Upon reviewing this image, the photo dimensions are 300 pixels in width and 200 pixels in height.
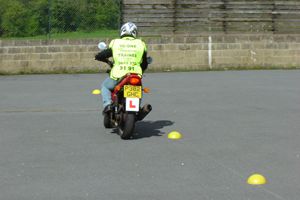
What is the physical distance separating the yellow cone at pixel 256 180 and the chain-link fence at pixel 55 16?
15.6m

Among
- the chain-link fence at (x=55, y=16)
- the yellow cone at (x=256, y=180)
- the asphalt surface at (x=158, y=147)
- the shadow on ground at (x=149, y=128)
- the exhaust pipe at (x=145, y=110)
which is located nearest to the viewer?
the asphalt surface at (x=158, y=147)

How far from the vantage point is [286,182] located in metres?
6.83

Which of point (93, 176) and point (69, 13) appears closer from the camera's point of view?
point (93, 176)

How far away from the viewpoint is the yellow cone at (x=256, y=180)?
6.71 meters

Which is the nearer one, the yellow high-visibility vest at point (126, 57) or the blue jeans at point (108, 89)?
the yellow high-visibility vest at point (126, 57)

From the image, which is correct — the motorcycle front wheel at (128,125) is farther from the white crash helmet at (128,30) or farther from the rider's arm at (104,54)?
the white crash helmet at (128,30)

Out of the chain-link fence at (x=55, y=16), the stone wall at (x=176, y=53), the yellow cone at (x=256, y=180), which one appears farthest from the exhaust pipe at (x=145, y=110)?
the chain-link fence at (x=55, y=16)

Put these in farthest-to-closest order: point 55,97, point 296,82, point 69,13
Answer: point 69,13
point 296,82
point 55,97

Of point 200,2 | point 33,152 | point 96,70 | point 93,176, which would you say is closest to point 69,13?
point 96,70

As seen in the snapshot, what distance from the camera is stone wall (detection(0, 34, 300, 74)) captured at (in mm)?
19609

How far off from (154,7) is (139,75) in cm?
1628

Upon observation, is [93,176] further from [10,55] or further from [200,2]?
[200,2]

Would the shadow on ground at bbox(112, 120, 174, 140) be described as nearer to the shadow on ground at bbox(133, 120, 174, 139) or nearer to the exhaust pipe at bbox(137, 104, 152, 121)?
the shadow on ground at bbox(133, 120, 174, 139)

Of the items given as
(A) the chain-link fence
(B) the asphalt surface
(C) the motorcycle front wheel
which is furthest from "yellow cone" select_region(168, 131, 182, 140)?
(A) the chain-link fence
